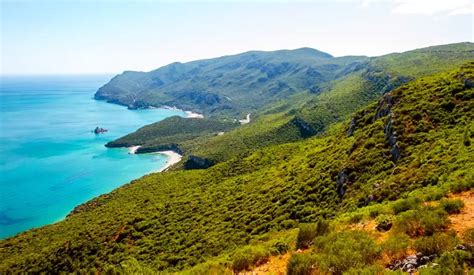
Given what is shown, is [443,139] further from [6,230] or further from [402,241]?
[6,230]

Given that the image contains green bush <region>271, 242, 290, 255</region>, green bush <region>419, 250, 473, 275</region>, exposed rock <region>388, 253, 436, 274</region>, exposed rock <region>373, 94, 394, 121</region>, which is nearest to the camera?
green bush <region>419, 250, 473, 275</region>

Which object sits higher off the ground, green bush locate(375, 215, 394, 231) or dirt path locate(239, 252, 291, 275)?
green bush locate(375, 215, 394, 231)

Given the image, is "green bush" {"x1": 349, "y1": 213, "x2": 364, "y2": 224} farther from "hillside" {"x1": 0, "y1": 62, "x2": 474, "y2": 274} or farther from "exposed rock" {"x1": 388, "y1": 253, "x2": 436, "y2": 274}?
"exposed rock" {"x1": 388, "y1": 253, "x2": 436, "y2": 274}

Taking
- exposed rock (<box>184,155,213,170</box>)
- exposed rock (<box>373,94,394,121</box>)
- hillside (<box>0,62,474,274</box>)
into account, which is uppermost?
exposed rock (<box>373,94,394,121</box>)

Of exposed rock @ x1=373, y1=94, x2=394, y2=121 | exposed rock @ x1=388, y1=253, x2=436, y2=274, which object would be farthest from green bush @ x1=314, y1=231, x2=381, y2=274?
exposed rock @ x1=373, y1=94, x2=394, y2=121

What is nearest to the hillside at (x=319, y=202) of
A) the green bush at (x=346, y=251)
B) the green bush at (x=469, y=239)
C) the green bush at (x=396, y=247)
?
the green bush at (x=346, y=251)
